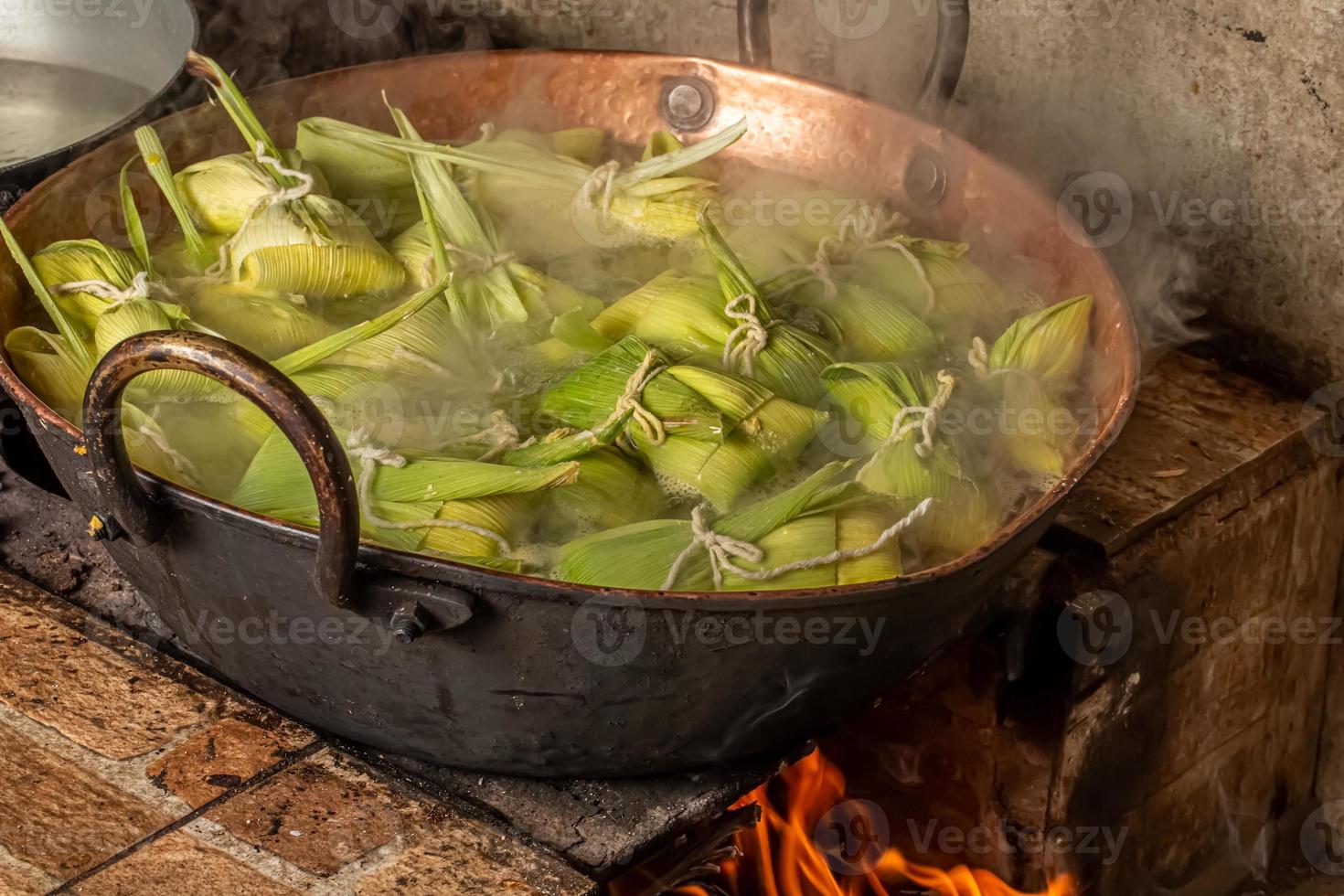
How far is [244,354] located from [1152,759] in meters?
2.01

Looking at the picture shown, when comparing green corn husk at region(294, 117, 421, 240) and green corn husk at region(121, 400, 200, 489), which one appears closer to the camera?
green corn husk at region(121, 400, 200, 489)

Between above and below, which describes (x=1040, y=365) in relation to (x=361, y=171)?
below

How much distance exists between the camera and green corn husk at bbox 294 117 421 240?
2.49 m

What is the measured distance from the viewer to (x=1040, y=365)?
2.08 metres

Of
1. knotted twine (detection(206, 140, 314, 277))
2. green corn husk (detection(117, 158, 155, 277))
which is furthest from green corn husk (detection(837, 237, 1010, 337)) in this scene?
green corn husk (detection(117, 158, 155, 277))

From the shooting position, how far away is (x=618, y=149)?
2.85 m

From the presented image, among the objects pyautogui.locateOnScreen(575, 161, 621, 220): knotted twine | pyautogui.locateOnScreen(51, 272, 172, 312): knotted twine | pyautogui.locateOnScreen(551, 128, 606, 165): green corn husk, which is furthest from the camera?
pyautogui.locateOnScreen(551, 128, 606, 165): green corn husk

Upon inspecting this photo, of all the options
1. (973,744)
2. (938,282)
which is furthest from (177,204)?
(973,744)

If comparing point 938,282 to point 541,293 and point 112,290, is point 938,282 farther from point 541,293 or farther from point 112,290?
point 112,290

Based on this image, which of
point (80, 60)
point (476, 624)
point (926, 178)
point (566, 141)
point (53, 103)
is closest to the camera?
point (476, 624)

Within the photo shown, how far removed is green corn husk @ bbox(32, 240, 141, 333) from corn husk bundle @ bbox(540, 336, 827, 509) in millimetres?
794

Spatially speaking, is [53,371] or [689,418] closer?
[689,418]

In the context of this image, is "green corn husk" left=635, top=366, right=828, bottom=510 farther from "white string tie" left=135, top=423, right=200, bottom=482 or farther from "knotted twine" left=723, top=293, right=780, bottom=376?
"white string tie" left=135, top=423, right=200, bottom=482

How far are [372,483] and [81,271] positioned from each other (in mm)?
790
